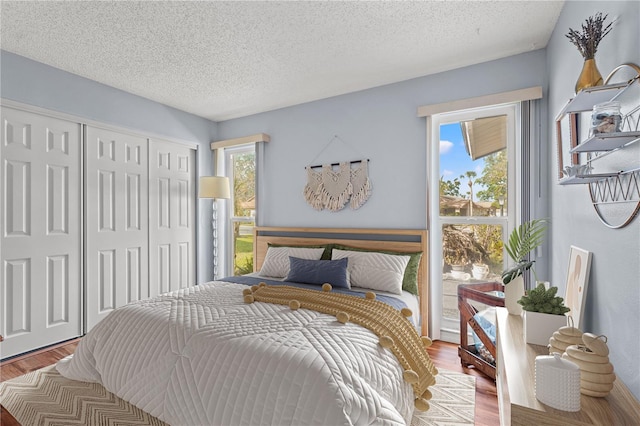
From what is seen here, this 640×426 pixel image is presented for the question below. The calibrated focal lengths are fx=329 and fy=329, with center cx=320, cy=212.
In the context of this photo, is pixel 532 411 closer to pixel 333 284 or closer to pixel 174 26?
pixel 333 284

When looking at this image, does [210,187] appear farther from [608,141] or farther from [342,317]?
[608,141]

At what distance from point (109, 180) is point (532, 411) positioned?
3.88m

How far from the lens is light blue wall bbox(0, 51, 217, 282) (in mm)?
2824

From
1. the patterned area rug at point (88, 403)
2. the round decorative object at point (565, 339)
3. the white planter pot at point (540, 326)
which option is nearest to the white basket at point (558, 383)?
the round decorative object at point (565, 339)

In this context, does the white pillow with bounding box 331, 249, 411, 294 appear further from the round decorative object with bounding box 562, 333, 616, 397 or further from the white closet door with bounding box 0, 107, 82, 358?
the white closet door with bounding box 0, 107, 82, 358

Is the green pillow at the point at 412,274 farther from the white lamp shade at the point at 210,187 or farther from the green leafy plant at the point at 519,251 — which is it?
the white lamp shade at the point at 210,187

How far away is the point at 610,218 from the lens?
4.17 feet

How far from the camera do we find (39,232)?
115 inches

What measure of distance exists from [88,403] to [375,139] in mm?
3153

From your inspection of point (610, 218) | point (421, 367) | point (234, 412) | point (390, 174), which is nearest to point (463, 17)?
point (390, 174)

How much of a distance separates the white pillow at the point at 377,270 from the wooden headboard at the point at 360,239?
198 millimetres

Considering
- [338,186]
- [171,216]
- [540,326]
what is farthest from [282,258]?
[540,326]

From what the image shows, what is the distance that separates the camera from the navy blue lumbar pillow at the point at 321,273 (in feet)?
9.24

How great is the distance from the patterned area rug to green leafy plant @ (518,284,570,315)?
920mm
